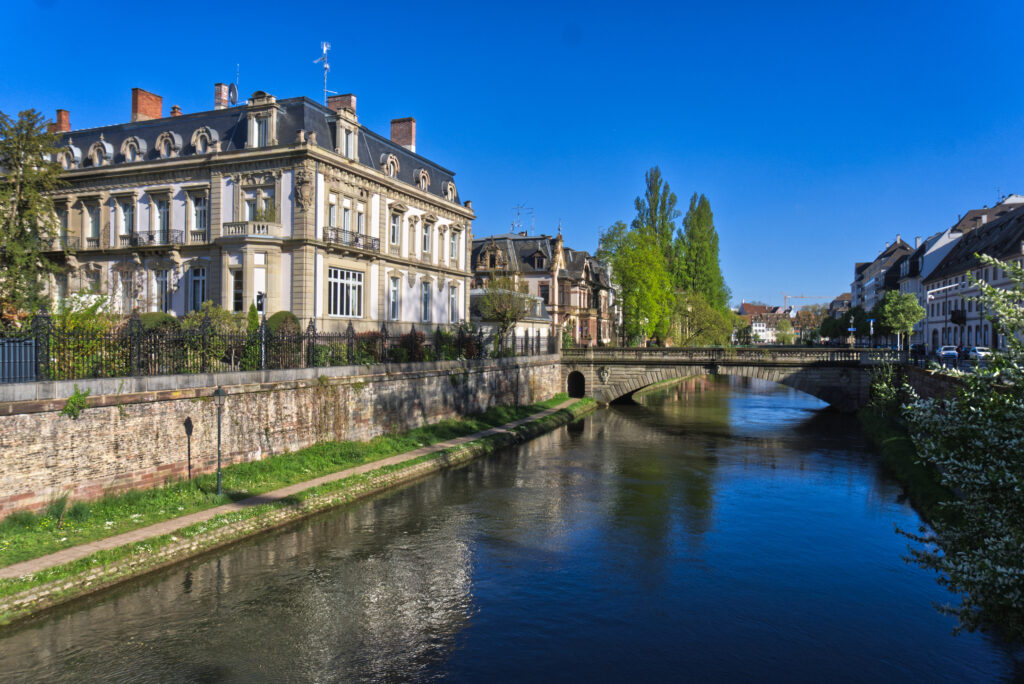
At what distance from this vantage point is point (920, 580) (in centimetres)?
1614

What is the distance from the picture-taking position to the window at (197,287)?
36.8 meters

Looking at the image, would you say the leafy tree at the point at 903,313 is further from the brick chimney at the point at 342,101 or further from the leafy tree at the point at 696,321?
the brick chimney at the point at 342,101

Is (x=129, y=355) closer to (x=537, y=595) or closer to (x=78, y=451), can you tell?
(x=78, y=451)

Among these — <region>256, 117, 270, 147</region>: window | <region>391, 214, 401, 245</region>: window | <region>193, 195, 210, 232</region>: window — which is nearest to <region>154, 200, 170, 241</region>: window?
<region>193, 195, 210, 232</region>: window

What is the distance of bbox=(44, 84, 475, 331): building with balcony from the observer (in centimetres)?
3519

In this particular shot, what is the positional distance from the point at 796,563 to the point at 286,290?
90.7 ft

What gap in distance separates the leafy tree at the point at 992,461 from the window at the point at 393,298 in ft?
116

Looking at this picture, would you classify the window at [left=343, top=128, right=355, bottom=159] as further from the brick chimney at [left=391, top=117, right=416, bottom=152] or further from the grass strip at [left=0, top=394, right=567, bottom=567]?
the grass strip at [left=0, top=394, right=567, bottom=567]

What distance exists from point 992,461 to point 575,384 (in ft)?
152

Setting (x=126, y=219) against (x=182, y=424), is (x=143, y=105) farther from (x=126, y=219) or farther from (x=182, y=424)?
(x=182, y=424)

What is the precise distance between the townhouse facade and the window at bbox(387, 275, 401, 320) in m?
22.3

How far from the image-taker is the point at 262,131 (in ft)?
118

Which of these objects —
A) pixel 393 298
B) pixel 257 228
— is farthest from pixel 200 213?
pixel 393 298

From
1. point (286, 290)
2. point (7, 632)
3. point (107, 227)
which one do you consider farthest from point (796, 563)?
point (107, 227)
